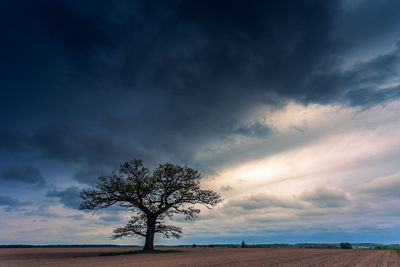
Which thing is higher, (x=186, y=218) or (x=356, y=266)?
(x=186, y=218)

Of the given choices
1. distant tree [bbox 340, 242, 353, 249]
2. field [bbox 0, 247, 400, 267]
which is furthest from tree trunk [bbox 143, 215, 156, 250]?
distant tree [bbox 340, 242, 353, 249]

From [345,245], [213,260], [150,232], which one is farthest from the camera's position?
[345,245]

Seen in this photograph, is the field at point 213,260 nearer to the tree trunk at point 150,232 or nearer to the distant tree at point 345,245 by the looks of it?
the tree trunk at point 150,232

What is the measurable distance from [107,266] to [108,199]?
24.0 meters

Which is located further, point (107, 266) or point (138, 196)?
point (138, 196)

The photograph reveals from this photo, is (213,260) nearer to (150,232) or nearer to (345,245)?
(150,232)

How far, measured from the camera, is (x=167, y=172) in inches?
1938

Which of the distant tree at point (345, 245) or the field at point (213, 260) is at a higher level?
the distant tree at point (345, 245)

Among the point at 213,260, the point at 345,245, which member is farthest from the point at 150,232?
the point at 345,245

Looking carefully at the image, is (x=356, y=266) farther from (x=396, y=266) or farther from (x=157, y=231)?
A: (x=157, y=231)

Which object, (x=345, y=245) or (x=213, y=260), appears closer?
(x=213, y=260)

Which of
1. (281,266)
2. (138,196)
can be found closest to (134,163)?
(138,196)

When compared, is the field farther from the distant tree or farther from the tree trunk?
the distant tree

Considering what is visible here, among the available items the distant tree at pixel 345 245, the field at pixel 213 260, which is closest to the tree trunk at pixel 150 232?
the field at pixel 213 260
